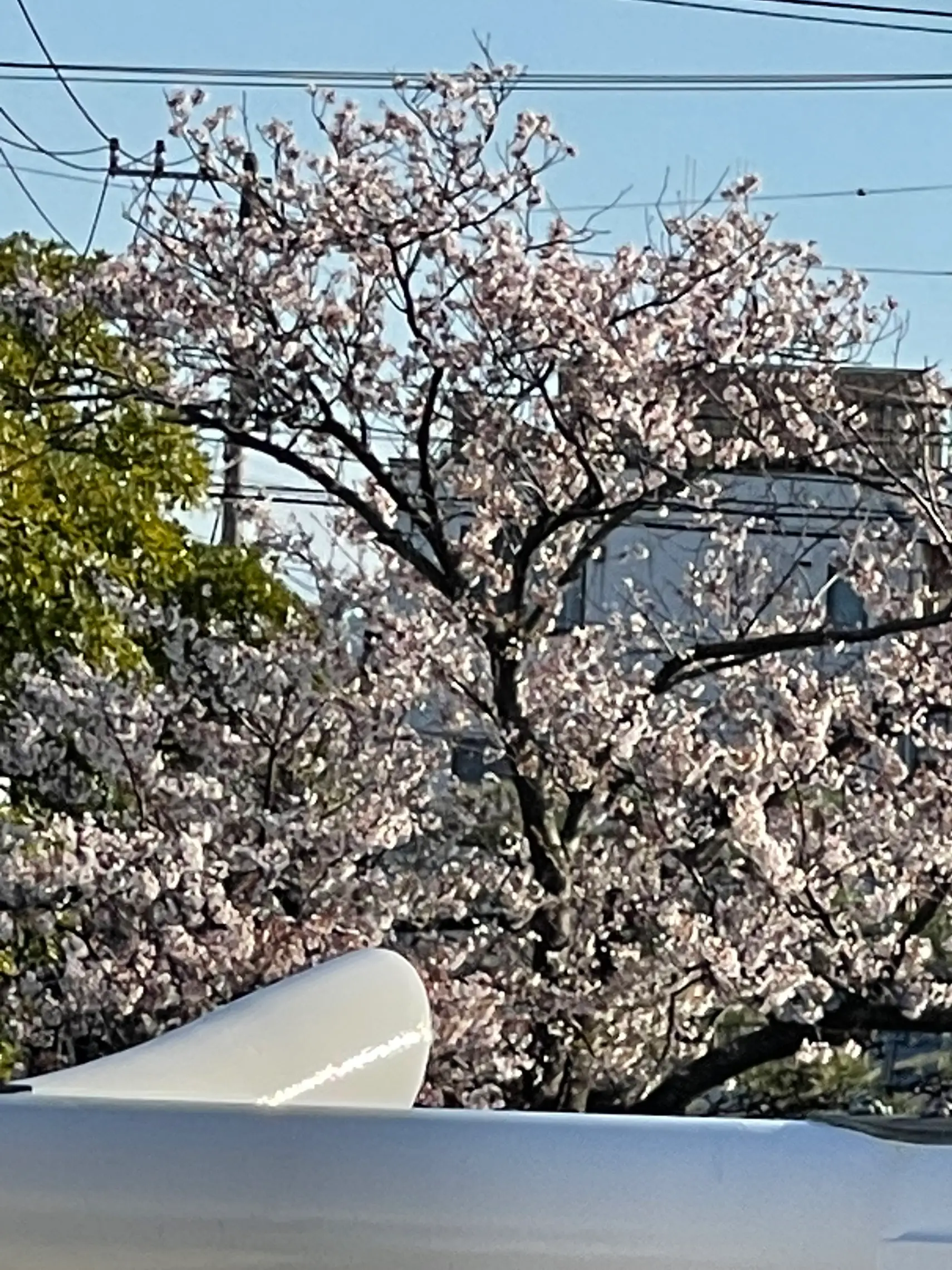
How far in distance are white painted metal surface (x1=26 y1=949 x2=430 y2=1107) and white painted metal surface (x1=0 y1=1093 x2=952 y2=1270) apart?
1.08 ft

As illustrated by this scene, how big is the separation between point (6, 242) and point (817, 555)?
14.6 ft

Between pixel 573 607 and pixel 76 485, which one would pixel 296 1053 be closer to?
pixel 76 485

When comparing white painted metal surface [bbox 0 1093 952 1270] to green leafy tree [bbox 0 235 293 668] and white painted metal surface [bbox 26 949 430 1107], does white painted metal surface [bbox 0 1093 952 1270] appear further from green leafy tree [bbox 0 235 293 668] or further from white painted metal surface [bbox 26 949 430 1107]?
green leafy tree [bbox 0 235 293 668]

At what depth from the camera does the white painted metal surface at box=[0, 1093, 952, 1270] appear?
1469 millimetres

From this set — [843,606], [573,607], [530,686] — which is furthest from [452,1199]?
[843,606]

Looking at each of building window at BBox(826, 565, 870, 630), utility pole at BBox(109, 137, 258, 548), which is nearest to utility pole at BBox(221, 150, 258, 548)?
utility pole at BBox(109, 137, 258, 548)

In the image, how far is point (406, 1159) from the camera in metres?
1.54

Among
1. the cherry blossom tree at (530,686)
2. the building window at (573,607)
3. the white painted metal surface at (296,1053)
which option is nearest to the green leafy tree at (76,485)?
the cherry blossom tree at (530,686)

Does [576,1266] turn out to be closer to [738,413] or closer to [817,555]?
[738,413]

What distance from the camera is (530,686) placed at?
22.6ft

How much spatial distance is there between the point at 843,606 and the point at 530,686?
3.82m

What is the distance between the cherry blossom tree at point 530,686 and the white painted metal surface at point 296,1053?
4.00 m

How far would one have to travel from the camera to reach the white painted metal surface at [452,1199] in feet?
4.82

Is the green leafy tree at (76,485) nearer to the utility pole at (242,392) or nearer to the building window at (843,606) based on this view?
the utility pole at (242,392)
